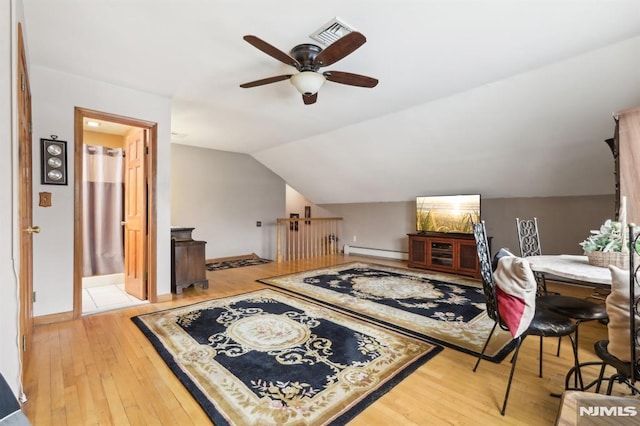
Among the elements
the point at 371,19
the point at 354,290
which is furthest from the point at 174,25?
the point at 354,290

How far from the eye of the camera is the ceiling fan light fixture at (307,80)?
2545 mm

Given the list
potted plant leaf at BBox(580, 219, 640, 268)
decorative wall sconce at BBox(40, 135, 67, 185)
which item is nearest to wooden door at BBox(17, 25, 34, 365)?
decorative wall sconce at BBox(40, 135, 67, 185)

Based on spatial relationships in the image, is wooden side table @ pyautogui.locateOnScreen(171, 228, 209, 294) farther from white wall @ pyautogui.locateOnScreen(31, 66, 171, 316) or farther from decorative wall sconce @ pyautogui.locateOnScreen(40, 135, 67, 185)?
decorative wall sconce @ pyautogui.locateOnScreen(40, 135, 67, 185)

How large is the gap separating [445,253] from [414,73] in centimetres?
320

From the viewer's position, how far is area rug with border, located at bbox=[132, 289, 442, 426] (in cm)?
166

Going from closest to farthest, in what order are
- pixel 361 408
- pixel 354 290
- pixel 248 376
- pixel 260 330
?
pixel 361 408 < pixel 248 376 < pixel 260 330 < pixel 354 290

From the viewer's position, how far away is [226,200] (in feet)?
21.9

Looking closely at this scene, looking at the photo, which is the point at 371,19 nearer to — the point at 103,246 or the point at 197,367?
the point at 197,367

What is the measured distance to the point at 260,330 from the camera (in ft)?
8.71

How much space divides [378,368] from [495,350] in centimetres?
99

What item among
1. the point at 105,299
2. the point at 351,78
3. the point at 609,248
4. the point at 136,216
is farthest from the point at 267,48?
the point at 105,299

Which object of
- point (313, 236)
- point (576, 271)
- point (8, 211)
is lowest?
point (313, 236)

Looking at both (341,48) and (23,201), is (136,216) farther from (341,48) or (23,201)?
(341,48)

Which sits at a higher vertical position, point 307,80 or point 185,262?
point 307,80
